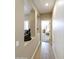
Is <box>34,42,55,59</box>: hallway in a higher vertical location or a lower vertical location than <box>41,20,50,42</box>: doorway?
lower

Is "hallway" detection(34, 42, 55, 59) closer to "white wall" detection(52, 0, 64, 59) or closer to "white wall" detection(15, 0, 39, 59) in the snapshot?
"white wall" detection(52, 0, 64, 59)

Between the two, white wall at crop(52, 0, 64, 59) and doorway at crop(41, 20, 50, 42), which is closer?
white wall at crop(52, 0, 64, 59)

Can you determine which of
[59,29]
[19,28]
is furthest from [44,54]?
[19,28]

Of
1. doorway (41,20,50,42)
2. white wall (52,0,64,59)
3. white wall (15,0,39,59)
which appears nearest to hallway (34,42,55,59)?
white wall (52,0,64,59)

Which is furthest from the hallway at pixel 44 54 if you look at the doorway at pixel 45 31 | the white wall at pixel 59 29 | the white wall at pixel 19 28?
the doorway at pixel 45 31

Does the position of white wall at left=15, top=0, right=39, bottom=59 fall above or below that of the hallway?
above

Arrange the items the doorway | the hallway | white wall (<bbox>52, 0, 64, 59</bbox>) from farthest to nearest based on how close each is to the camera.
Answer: the doorway, the hallway, white wall (<bbox>52, 0, 64, 59</bbox>)

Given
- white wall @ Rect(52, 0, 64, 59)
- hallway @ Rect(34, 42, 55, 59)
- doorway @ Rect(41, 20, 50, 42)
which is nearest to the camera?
white wall @ Rect(52, 0, 64, 59)

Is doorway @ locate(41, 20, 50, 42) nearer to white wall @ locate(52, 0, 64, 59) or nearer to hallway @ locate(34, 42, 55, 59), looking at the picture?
hallway @ locate(34, 42, 55, 59)

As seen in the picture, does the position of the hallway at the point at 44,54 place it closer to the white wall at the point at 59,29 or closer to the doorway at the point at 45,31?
the white wall at the point at 59,29
